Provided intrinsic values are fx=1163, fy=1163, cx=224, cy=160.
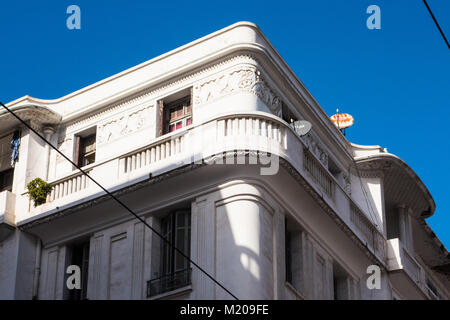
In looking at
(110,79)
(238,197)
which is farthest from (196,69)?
(238,197)

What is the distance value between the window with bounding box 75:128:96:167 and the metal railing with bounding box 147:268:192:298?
19.9ft

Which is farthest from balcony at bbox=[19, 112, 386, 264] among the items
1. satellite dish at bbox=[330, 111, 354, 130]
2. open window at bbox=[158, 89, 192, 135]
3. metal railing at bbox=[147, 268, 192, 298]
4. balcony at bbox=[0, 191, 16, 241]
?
satellite dish at bbox=[330, 111, 354, 130]

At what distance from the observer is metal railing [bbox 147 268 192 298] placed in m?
29.8

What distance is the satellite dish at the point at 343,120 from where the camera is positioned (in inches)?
1656

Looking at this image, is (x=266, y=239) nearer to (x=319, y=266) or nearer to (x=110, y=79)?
(x=319, y=266)

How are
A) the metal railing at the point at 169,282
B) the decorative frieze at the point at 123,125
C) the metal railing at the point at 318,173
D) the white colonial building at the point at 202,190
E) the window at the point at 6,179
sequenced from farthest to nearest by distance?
the window at the point at 6,179 < the decorative frieze at the point at 123,125 < the metal railing at the point at 318,173 < the white colonial building at the point at 202,190 < the metal railing at the point at 169,282

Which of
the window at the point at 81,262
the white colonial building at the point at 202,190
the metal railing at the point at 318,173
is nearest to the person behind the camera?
the white colonial building at the point at 202,190

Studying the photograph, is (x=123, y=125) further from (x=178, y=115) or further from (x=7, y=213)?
(x=7, y=213)

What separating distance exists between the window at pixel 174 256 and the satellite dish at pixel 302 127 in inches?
201

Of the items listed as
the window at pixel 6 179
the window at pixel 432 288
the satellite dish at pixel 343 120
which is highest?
the satellite dish at pixel 343 120

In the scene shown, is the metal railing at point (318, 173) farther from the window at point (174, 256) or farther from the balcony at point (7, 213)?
the balcony at point (7, 213)

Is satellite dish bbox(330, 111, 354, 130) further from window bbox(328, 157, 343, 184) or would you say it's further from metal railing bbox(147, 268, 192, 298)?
metal railing bbox(147, 268, 192, 298)

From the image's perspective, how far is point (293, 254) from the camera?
104 feet

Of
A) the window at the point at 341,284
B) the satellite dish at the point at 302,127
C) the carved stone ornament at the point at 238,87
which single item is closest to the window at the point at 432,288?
the window at the point at 341,284
